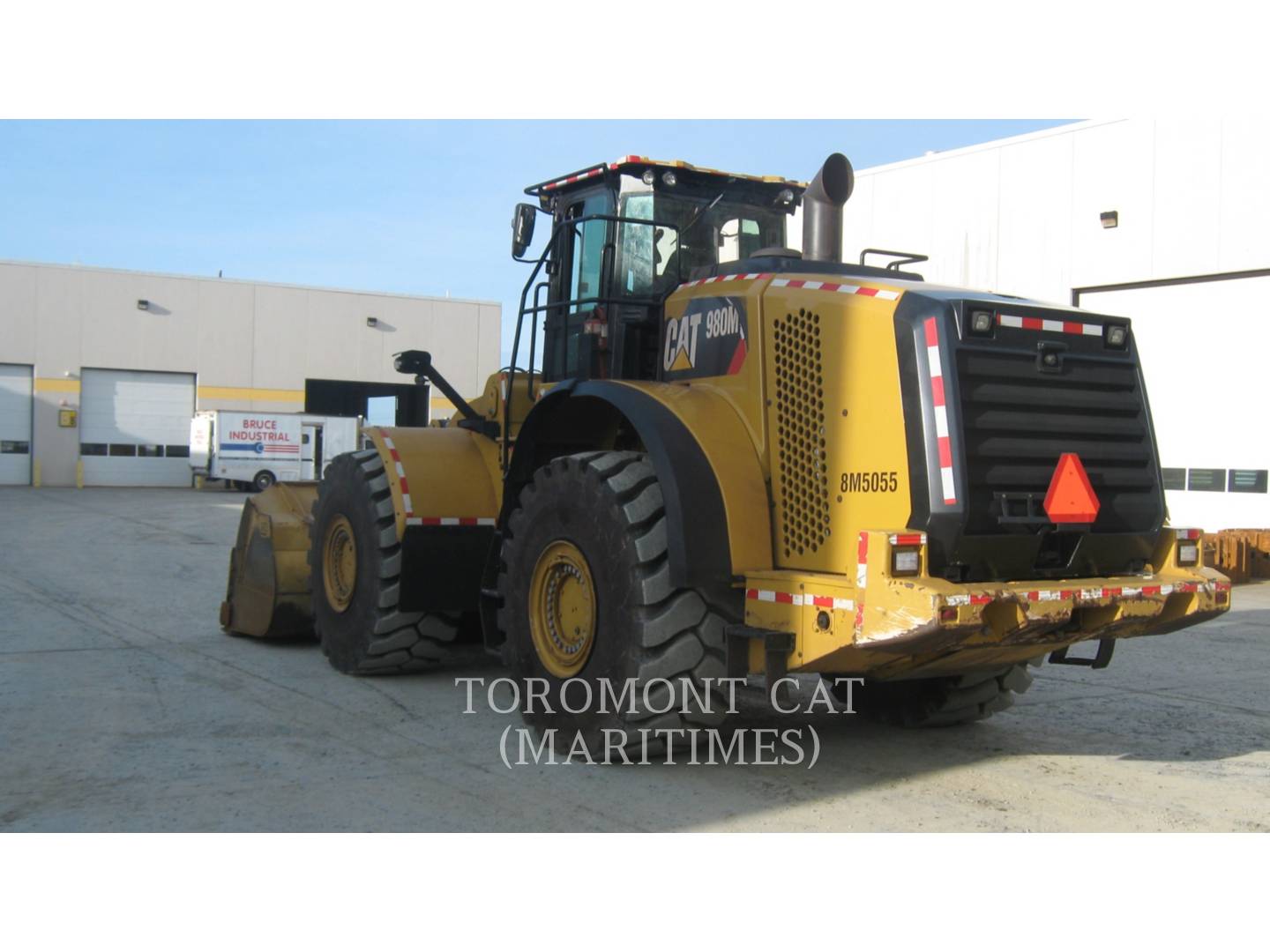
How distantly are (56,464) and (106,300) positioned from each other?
5.47 meters

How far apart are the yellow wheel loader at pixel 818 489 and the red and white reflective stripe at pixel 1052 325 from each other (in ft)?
0.04

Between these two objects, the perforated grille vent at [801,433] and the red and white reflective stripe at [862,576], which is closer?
the red and white reflective stripe at [862,576]

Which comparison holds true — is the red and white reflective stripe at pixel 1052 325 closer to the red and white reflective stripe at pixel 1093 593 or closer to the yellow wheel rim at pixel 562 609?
the red and white reflective stripe at pixel 1093 593

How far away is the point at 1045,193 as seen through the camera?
62.2ft

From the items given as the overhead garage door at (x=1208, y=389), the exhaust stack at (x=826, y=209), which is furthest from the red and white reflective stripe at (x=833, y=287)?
the overhead garage door at (x=1208, y=389)

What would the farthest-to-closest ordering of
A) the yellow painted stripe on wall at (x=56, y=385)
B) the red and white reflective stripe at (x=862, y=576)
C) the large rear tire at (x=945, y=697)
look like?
the yellow painted stripe on wall at (x=56, y=385)
the large rear tire at (x=945, y=697)
the red and white reflective stripe at (x=862, y=576)

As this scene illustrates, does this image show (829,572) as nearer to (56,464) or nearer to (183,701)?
(183,701)

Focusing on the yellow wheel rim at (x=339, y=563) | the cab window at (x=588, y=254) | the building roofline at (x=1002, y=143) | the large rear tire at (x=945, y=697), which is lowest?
the large rear tire at (x=945, y=697)

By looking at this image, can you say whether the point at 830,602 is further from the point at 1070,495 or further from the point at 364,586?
the point at 364,586

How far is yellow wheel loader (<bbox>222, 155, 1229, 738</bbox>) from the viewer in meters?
4.96

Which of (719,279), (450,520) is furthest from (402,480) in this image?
(719,279)

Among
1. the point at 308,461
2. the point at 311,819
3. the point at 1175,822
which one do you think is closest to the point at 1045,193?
the point at 1175,822

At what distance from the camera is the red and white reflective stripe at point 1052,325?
17.0ft

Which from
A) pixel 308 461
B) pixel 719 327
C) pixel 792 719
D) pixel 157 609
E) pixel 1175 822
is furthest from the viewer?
pixel 308 461
